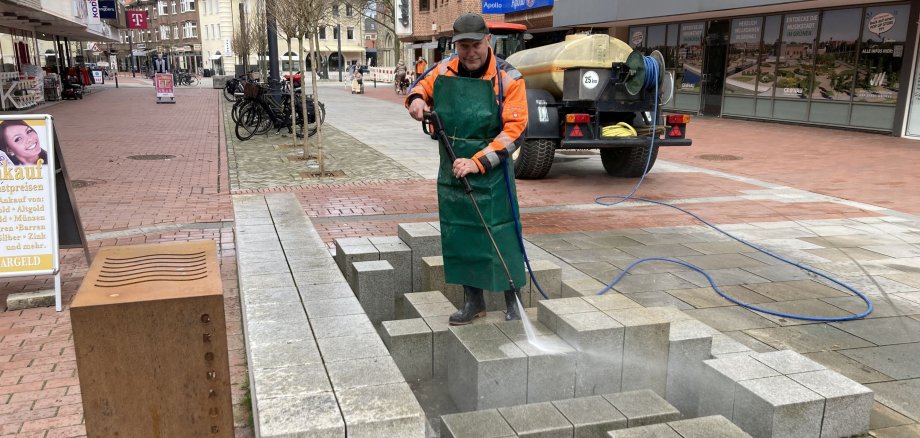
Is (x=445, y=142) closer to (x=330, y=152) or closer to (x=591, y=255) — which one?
(x=591, y=255)

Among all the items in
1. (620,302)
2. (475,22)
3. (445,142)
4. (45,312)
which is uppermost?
(475,22)

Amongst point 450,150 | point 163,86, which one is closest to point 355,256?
point 450,150

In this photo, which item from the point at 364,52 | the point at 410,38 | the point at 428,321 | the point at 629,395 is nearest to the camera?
the point at 629,395

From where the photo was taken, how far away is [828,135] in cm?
1612

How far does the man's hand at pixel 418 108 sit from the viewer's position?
361 centimetres

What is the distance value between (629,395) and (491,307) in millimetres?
1589

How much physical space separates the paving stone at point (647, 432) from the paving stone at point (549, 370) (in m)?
0.62

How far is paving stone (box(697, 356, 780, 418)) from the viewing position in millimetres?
2998

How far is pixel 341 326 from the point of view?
10.3 feet

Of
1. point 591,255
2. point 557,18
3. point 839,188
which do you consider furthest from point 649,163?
point 557,18

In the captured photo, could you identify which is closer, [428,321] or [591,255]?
[428,321]

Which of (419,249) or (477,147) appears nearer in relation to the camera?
(477,147)

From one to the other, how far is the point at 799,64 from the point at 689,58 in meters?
4.37

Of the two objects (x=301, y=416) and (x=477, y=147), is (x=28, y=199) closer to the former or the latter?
(x=477, y=147)
